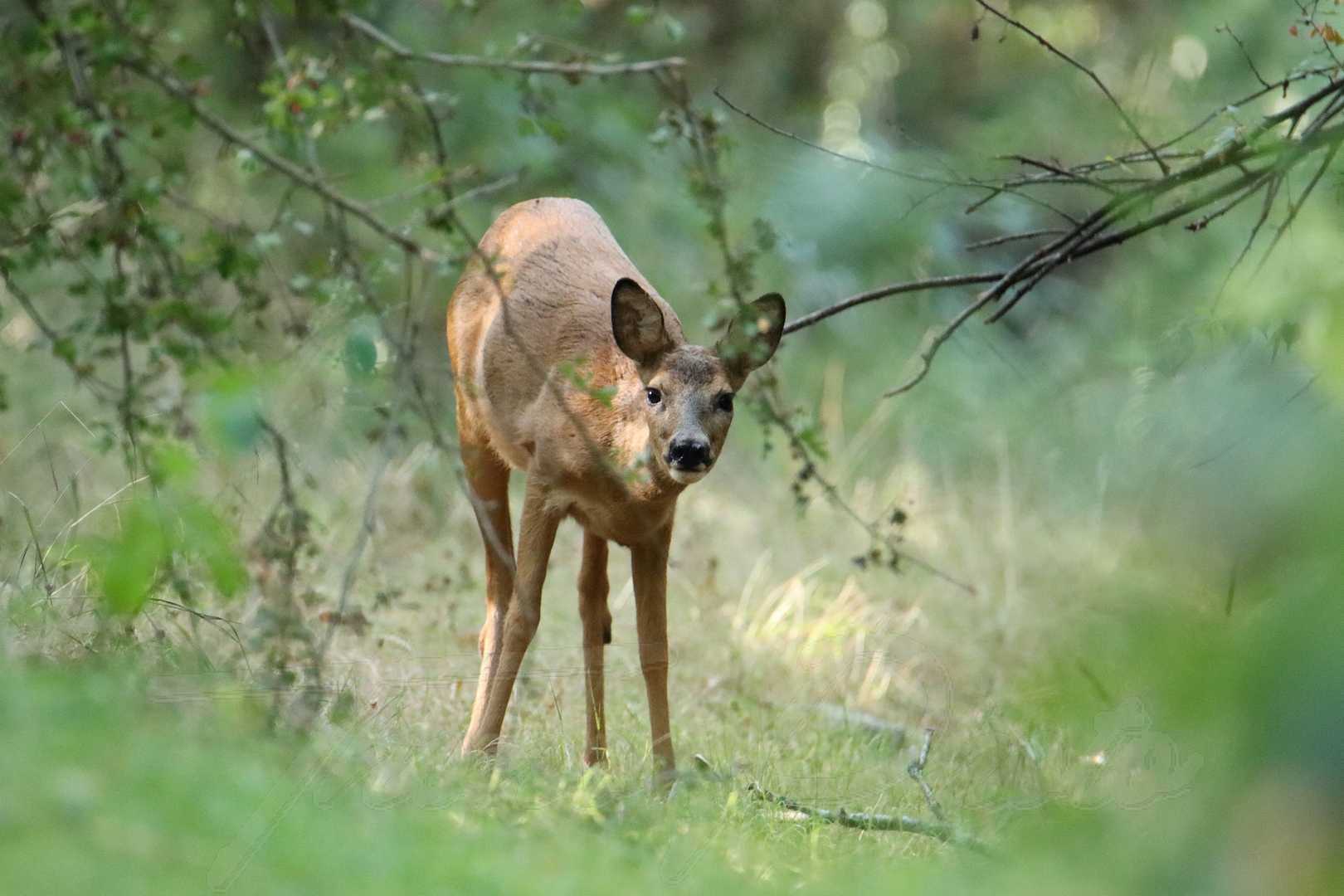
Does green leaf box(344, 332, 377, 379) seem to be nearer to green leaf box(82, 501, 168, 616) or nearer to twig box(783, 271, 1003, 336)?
green leaf box(82, 501, 168, 616)

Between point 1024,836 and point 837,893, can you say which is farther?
point 837,893

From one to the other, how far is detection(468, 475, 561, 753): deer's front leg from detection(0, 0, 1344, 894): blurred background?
0.72 feet

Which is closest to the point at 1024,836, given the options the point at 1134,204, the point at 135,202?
the point at 1134,204

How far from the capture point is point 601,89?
42.2 feet

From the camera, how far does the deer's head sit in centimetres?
507

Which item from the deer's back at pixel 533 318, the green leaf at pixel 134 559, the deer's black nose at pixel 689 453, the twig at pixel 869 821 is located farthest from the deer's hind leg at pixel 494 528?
the green leaf at pixel 134 559

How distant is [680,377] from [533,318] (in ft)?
2.54

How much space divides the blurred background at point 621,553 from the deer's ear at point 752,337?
8cm

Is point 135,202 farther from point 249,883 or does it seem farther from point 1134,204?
point 1134,204

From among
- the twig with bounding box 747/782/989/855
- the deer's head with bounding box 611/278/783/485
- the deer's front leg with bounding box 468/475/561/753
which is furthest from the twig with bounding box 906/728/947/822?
the deer's front leg with bounding box 468/475/561/753

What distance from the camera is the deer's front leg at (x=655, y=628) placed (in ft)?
17.9

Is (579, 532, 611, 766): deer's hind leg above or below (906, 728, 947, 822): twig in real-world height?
above

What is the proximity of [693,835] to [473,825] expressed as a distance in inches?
24.2

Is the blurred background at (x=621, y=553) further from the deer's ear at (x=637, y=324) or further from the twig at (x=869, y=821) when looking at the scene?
the deer's ear at (x=637, y=324)
